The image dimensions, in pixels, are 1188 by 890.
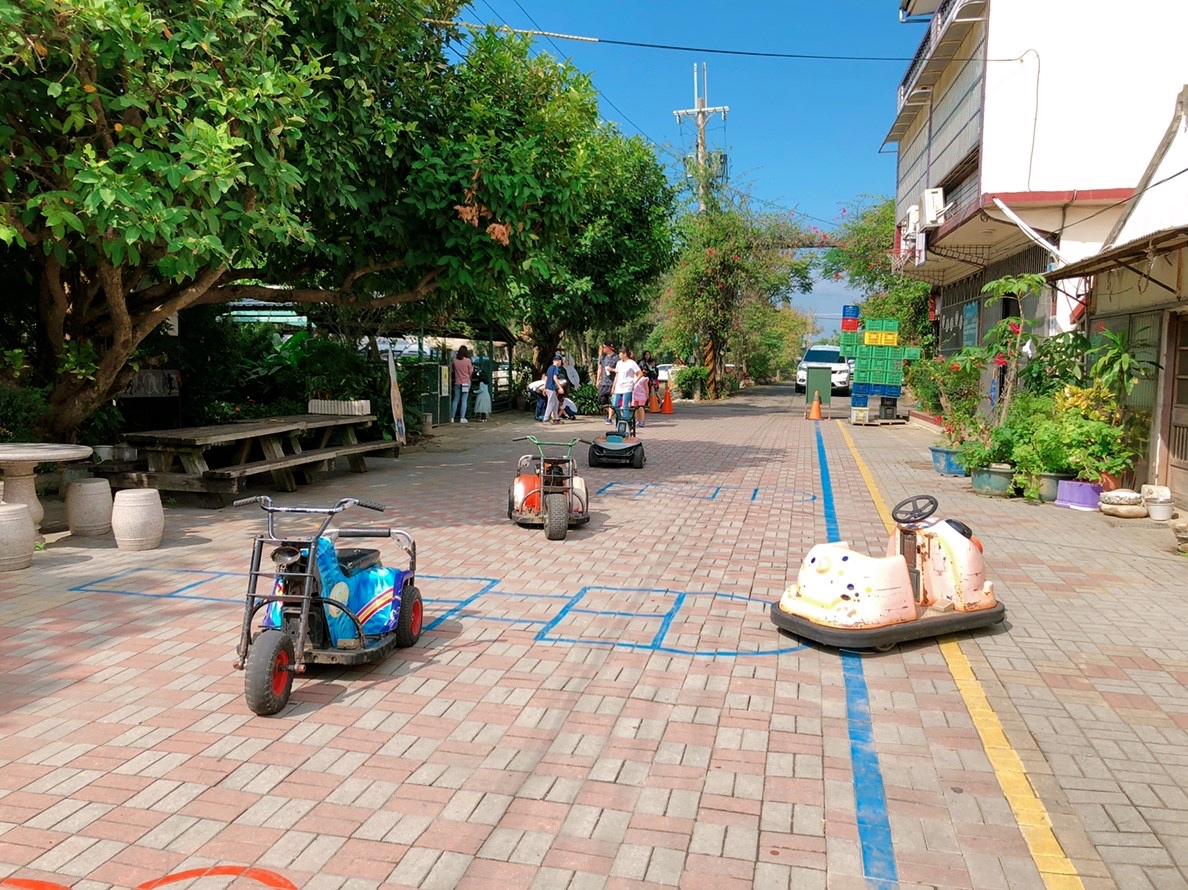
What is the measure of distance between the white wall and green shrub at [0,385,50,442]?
570 inches

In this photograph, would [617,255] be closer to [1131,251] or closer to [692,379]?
[692,379]

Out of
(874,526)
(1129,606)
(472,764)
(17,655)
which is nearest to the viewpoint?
(472,764)

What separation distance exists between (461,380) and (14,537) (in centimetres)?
1516

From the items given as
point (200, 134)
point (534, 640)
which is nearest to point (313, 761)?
point (534, 640)

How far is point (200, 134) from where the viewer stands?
7.30 metres

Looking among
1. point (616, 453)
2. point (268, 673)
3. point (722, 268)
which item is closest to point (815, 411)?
point (722, 268)

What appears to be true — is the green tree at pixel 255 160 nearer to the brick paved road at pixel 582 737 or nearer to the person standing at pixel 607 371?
the brick paved road at pixel 582 737

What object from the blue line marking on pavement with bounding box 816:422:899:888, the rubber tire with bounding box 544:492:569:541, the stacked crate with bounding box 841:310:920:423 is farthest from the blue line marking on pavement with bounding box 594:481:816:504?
the stacked crate with bounding box 841:310:920:423

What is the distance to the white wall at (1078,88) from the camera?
1393 cm

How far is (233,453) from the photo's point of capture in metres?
10.6

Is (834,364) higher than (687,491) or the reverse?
higher

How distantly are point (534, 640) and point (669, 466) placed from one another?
866 cm

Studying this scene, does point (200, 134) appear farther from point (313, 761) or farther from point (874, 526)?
point (874, 526)

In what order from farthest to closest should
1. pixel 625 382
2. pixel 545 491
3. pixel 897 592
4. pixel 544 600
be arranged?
pixel 625 382, pixel 545 491, pixel 544 600, pixel 897 592
